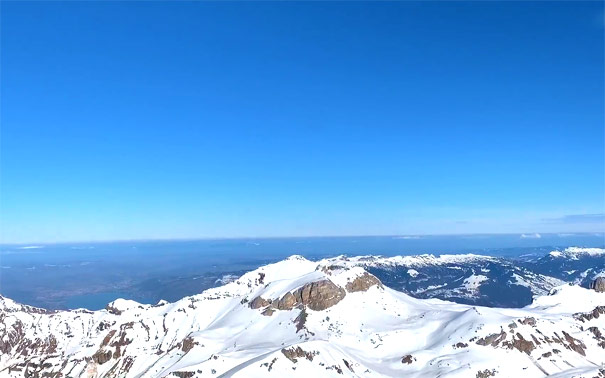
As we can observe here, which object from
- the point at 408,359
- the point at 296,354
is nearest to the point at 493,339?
the point at 408,359

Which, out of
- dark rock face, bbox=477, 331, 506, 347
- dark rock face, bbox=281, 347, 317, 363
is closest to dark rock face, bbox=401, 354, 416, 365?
dark rock face, bbox=477, 331, 506, 347

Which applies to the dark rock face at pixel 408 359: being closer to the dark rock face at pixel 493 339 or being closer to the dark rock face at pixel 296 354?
the dark rock face at pixel 493 339

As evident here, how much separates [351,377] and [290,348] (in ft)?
99.8

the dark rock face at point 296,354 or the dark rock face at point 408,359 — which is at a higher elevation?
the dark rock face at point 296,354

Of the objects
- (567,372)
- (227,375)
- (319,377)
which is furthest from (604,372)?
(227,375)

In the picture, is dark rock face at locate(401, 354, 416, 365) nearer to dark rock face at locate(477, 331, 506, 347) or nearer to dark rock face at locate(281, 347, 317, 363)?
dark rock face at locate(477, 331, 506, 347)

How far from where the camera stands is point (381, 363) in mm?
191875

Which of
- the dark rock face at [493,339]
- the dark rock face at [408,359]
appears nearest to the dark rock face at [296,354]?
the dark rock face at [408,359]

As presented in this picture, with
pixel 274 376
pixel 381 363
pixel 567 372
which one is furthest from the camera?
pixel 381 363

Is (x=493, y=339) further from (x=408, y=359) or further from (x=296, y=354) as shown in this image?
(x=296, y=354)

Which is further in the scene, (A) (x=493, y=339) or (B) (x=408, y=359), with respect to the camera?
(A) (x=493, y=339)

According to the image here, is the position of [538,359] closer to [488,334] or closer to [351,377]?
[488,334]

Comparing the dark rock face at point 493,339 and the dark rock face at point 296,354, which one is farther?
the dark rock face at point 493,339

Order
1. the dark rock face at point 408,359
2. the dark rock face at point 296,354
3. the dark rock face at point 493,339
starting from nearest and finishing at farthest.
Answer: the dark rock face at point 296,354 < the dark rock face at point 408,359 < the dark rock face at point 493,339
